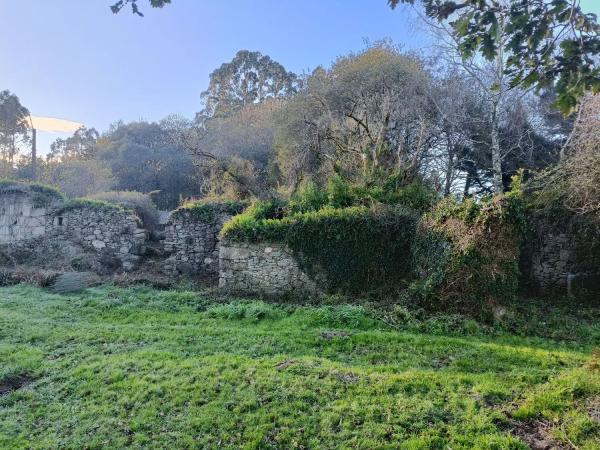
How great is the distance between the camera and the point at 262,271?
10.8m

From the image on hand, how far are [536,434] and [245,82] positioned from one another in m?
31.5

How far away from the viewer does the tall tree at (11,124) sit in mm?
26609

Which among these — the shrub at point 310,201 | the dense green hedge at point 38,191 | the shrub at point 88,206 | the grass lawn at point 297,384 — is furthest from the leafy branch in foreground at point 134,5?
the dense green hedge at point 38,191

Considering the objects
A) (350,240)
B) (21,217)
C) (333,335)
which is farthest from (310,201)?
(21,217)

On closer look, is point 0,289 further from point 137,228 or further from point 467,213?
point 467,213

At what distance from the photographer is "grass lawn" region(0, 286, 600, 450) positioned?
3883mm

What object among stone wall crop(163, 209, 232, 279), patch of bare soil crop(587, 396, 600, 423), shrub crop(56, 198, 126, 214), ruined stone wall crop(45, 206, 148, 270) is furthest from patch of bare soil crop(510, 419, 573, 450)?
shrub crop(56, 198, 126, 214)

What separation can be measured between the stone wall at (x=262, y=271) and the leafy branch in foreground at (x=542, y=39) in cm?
783

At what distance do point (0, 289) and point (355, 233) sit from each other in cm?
941

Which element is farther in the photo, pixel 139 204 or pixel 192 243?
pixel 139 204

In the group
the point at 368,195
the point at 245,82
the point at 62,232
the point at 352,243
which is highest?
the point at 245,82

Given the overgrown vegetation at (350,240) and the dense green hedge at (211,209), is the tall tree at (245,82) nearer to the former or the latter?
the dense green hedge at (211,209)

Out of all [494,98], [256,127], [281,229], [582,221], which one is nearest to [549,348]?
[582,221]

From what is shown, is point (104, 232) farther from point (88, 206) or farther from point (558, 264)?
point (558, 264)
